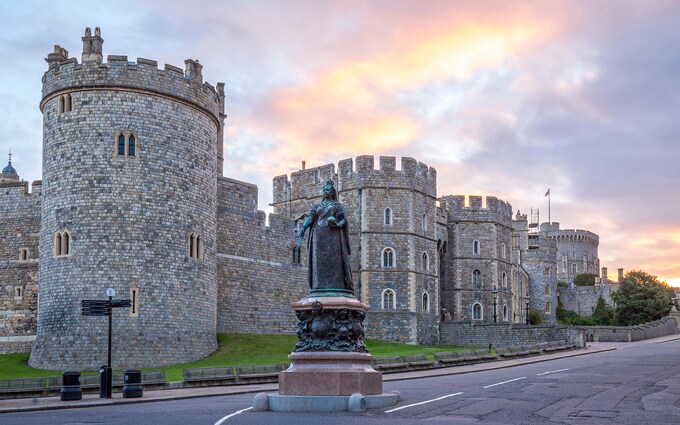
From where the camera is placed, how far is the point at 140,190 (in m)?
35.7

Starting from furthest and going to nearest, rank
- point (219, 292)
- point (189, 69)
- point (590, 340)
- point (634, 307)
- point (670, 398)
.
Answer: point (634, 307) < point (590, 340) < point (219, 292) < point (189, 69) < point (670, 398)

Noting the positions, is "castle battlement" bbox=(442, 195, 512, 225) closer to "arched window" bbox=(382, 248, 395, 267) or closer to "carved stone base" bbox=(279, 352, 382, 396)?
"arched window" bbox=(382, 248, 395, 267)

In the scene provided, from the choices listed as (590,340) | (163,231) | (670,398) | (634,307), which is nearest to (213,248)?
(163,231)

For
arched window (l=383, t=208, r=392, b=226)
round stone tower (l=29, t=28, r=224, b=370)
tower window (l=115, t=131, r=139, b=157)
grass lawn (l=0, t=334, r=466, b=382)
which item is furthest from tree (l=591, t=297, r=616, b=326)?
tower window (l=115, t=131, r=139, b=157)

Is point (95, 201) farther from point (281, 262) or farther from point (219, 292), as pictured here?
point (281, 262)

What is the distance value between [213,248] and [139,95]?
295 inches

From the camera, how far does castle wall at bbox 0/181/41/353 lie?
127 ft

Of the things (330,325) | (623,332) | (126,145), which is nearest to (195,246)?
(126,145)

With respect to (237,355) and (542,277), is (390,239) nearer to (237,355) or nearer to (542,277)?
(237,355)

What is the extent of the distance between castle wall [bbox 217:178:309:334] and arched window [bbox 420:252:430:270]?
9166mm

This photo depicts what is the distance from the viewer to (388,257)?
53.4m

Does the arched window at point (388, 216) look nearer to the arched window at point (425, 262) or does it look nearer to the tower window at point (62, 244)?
the arched window at point (425, 262)

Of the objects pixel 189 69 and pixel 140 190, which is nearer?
pixel 140 190

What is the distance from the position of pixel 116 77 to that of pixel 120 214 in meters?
5.54
